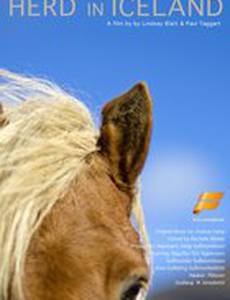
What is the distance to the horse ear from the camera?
821 millimetres

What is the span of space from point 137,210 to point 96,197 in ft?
0.41

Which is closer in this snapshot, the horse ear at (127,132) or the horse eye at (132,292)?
Answer: the horse eye at (132,292)

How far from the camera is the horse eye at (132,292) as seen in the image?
72 cm

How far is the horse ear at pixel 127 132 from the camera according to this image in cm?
82

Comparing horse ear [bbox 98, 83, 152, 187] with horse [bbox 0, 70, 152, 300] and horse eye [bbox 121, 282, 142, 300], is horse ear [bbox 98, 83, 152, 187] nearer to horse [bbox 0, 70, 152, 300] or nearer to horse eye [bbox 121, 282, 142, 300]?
horse [bbox 0, 70, 152, 300]

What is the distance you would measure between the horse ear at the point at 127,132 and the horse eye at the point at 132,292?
5.2 inches

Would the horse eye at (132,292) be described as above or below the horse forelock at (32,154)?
below

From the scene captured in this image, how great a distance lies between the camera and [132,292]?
0.73 metres

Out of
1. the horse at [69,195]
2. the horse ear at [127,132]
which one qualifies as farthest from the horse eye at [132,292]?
the horse ear at [127,132]

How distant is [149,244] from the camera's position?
0.85 m

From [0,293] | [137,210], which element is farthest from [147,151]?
[0,293]

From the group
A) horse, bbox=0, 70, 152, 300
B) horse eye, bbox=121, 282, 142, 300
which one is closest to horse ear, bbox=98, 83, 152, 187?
horse, bbox=0, 70, 152, 300

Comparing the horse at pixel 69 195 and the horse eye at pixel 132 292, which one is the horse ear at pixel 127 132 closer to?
the horse at pixel 69 195

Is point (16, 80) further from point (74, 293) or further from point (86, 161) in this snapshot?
point (74, 293)
